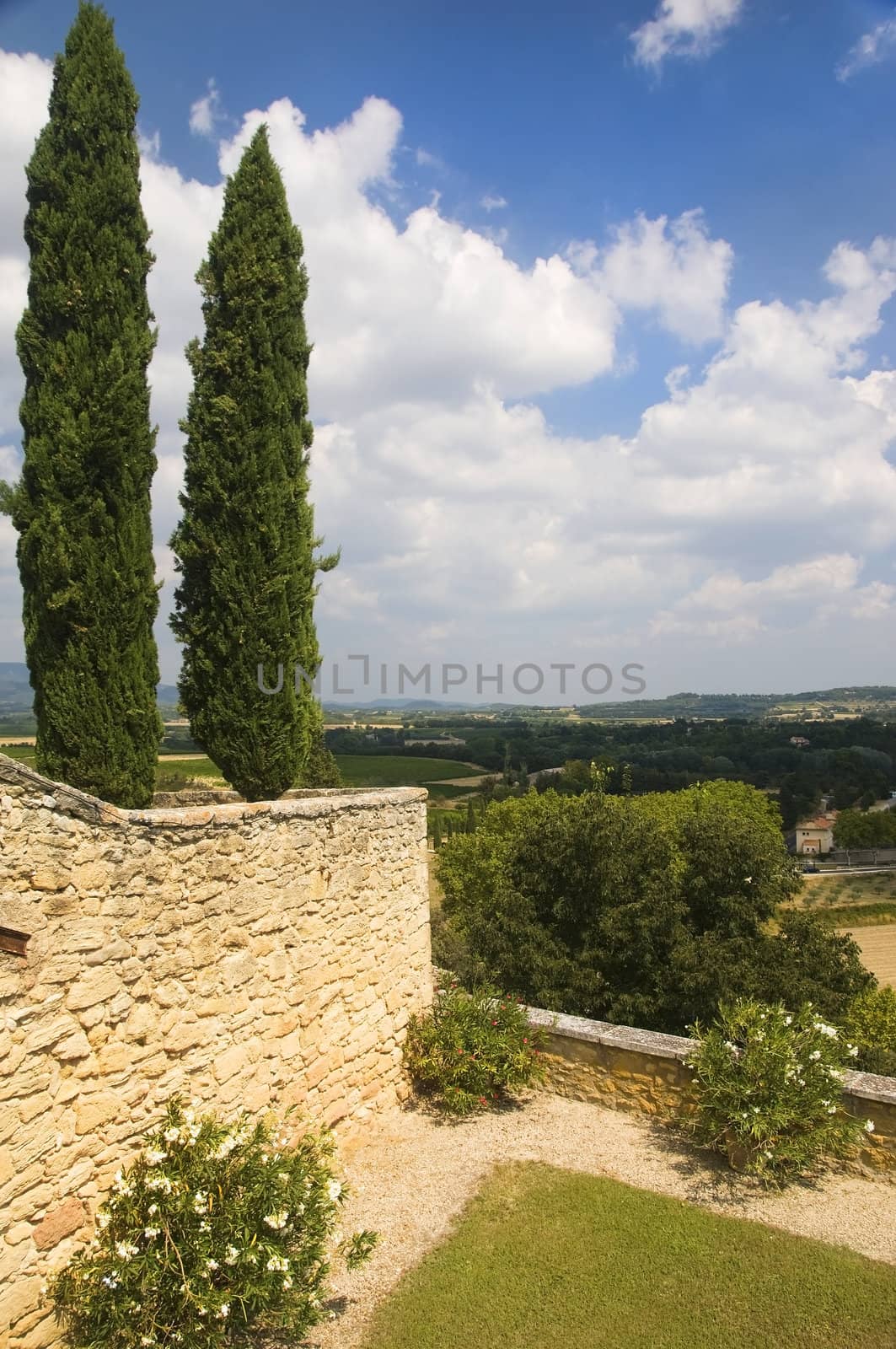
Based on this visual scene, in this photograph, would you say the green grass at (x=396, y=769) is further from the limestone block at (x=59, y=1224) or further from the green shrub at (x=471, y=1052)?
the limestone block at (x=59, y=1224)

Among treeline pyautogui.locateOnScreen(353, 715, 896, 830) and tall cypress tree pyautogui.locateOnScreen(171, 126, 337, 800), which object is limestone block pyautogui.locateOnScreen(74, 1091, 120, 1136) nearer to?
tall cypress tree pyautogui.locateOnScreen(171, 126, 337, 800)

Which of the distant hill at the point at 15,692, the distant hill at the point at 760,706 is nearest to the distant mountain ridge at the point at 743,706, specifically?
the distant hill at the point at 760,706

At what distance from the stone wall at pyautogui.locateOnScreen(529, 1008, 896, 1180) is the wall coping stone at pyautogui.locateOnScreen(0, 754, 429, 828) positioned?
295 centimetres

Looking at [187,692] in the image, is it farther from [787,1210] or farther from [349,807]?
[787,1210]

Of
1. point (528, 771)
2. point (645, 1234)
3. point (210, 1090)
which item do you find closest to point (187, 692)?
point (210, 1090)

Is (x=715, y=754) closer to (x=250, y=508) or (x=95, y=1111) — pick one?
(x=250, y=508)

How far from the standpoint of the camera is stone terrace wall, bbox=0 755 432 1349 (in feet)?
12.7

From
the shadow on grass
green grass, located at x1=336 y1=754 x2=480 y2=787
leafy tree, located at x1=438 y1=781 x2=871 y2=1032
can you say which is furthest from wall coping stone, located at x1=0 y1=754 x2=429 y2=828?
green grass, located at x1=336 y1=754 x2=480 y2=787

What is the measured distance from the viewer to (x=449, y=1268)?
16.2ft

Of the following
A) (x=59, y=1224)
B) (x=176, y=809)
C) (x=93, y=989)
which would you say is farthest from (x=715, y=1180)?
(x=176, y=809)

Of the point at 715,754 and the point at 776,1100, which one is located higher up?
the point at 776,1100

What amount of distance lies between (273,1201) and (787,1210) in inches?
153

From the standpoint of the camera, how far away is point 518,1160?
6328mm

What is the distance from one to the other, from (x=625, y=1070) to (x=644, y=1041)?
333 mm
